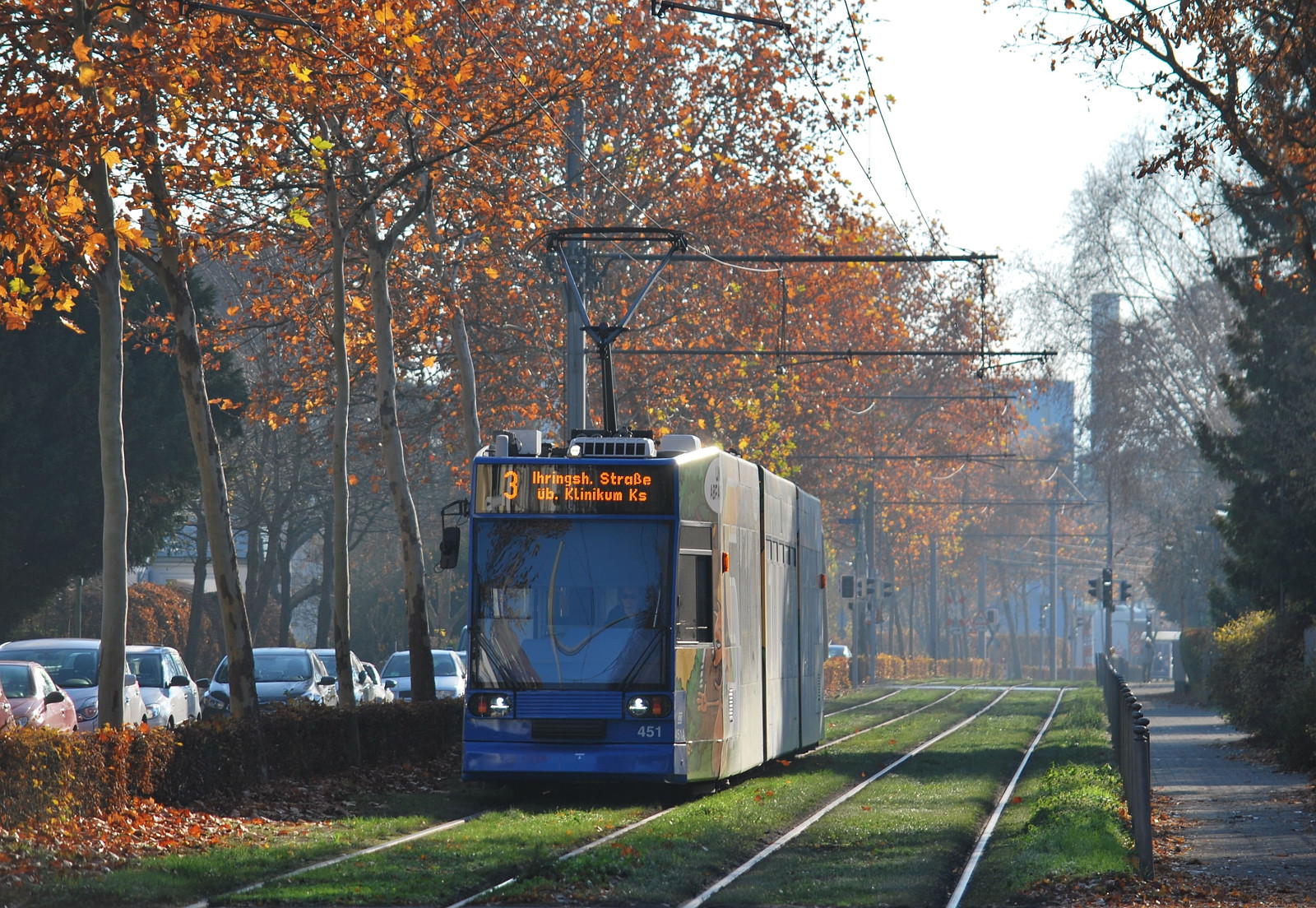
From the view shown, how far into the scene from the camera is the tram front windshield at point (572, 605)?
16.0m

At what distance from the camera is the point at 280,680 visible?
2989 centimetres

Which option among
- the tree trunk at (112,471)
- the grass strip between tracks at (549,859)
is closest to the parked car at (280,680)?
the tree trunk at (112,471)

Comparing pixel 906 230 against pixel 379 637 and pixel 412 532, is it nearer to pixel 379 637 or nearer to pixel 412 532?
pixel 379 637

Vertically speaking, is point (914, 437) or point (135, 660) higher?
point (914, 437)

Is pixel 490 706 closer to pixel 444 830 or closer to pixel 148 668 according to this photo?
pixel 444 830

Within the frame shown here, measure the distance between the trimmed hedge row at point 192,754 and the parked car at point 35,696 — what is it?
319 cm

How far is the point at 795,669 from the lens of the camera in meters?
22.0

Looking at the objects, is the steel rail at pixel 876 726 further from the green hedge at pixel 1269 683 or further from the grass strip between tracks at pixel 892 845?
the green hedge at pixel 1269 683

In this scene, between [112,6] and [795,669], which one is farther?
[795,669]

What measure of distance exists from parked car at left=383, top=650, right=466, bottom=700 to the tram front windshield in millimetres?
17034

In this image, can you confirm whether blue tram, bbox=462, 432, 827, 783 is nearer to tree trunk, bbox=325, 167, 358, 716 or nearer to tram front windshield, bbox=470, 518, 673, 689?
tram front windshield, bbox=470, 518, 673, 689

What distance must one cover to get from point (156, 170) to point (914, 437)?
49656 millimetres

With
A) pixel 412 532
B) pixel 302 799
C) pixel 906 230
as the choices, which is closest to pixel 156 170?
pixel 302 799

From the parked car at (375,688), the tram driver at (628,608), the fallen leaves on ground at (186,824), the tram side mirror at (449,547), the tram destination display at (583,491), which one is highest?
the tram destination display at (583,491)
